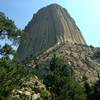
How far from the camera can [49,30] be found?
162 m

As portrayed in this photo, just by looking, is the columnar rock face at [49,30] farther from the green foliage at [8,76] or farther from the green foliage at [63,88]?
the green foliage at [8,76]

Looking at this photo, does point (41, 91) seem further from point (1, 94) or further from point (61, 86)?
point (1, 94)

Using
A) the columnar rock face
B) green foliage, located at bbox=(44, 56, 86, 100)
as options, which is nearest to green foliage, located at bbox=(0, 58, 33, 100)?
green foliage, located at bbox=(44, 56, 86, 100)

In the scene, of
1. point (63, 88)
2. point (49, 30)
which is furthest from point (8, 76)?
point (49, 30)

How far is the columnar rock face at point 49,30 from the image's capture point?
15575cm

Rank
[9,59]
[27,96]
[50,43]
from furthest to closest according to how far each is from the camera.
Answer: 1. [50,43]
2. [27,96]
3. [9,59]

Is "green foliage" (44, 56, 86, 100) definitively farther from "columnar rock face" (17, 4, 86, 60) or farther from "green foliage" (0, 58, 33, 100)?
"columnar rock face" (17, 4, 86, 60)

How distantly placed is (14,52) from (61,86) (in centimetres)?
3738

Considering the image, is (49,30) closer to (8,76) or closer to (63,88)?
(63,88)

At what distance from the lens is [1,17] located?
28.9m

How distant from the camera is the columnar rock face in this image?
156 metres

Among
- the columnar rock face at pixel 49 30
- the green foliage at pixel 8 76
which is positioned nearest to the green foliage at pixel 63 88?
the green foliage at pixel 8 76

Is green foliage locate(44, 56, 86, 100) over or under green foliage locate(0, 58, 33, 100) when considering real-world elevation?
over

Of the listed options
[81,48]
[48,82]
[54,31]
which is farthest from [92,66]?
[54,31]
